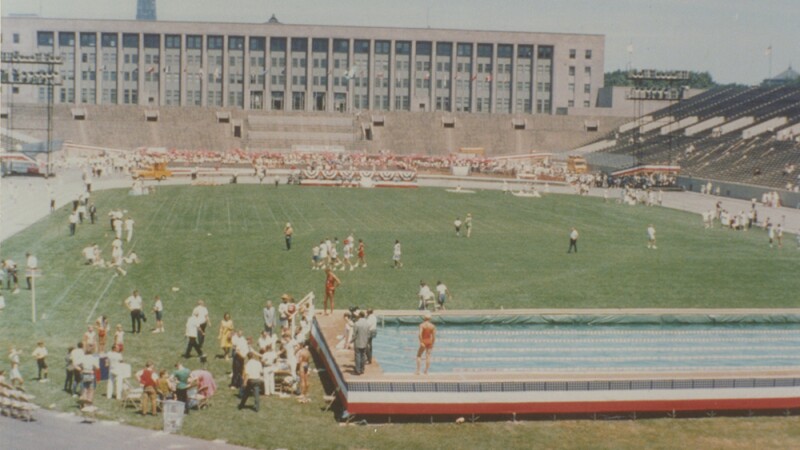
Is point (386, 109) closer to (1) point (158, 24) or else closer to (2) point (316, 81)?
(2) point (316, 81)

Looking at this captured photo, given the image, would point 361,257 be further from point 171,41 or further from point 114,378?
point 171,41

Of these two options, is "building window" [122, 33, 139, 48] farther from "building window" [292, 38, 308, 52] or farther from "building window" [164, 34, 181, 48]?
"building window" [292, 38, 308, 52]

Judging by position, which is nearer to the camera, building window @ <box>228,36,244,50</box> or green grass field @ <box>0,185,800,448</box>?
green grass field @ <box>0,185,800,448</box>

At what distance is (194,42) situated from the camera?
137875mm

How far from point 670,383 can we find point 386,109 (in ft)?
392

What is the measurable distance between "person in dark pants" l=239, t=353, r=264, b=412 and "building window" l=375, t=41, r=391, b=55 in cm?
12084

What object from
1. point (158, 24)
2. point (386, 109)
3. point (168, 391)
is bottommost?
point (168, 391)

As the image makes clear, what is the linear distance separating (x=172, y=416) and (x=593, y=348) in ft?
43.9

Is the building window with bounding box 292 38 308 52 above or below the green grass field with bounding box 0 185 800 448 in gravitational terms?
above

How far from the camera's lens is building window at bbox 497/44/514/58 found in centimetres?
14288

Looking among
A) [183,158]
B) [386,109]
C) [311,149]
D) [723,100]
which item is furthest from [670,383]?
[386,109]

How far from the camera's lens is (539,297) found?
3722 centimetres

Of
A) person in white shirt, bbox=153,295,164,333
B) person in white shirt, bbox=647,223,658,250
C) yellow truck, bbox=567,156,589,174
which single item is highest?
yellow truck, bbox=567,156,589,174

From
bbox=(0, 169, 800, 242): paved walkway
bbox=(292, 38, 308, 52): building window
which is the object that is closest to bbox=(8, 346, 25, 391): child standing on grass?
bbox=(0, 169, 800, 242): paved walkway
